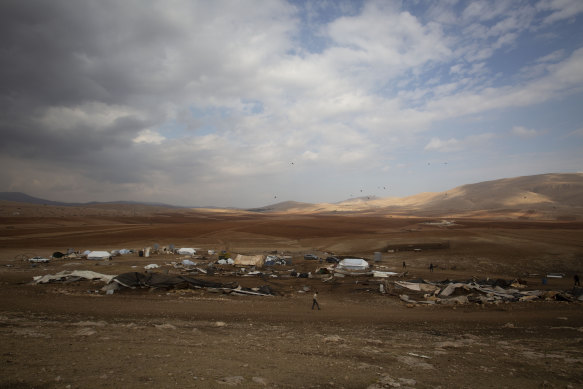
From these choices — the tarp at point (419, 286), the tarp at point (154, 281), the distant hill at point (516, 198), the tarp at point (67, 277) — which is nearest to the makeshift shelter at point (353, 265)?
the tarp at point (419, 286)

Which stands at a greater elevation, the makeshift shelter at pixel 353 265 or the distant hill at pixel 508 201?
the distant hill at pixel 508 201

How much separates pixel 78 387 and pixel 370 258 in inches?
1191

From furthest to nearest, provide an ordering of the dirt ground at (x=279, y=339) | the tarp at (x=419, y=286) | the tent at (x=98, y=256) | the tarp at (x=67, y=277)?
the tent at (x=98, y=256), the tarp at (x=419, y=286), the tarp at (x=67, y=277), the dirt ground at (x=279, y=339)

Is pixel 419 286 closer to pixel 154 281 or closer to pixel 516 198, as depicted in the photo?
pixel 154 281

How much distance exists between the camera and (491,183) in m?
176

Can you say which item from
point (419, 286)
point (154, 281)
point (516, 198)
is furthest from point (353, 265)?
point (516, 198)

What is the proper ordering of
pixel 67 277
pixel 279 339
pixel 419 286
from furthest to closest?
pixel 419 286, pixel 67 277, pixel 279 339

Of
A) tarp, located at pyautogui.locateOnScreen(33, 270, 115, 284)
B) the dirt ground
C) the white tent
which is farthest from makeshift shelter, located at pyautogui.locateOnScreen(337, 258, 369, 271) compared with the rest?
tarp, located at pyautogui.locateOnScreen(33, 270, 115, 284)

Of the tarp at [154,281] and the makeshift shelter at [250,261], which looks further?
the makeshift shelter at [250,261]

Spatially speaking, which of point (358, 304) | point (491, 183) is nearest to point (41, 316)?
point (358, 304)

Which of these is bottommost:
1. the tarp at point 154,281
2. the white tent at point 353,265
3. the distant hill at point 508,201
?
the white tent at point 353,265

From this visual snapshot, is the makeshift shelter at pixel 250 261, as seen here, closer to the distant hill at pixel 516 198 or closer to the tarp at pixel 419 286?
the tarp at pixel 419 286

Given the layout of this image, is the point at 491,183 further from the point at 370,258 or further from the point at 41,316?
the point at 41,316

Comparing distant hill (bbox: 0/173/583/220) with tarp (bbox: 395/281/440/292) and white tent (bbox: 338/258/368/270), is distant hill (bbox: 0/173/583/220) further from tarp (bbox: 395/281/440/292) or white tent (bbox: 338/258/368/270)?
tarp (bbox: 395/281/440/292)
